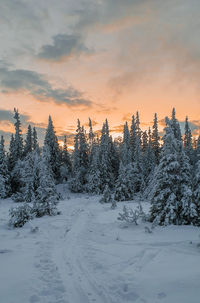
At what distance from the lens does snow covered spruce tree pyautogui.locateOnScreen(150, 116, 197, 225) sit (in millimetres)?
12172

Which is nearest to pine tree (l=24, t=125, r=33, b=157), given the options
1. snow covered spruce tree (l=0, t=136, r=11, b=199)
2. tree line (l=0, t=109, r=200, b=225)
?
tree line (l=0, t=109, r=200, b=225)

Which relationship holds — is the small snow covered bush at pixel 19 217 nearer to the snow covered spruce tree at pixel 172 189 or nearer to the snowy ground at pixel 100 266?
the snowy ground at pixel 100 266

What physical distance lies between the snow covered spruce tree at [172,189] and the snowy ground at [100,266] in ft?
2.76

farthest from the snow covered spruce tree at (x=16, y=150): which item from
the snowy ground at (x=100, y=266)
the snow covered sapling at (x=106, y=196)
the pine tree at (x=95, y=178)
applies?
the snowy ground at (x=100, y=266)

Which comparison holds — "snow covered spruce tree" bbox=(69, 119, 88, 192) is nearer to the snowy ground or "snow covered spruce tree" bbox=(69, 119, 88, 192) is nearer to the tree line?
the tree line

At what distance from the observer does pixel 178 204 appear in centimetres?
1250

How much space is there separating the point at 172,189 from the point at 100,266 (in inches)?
304

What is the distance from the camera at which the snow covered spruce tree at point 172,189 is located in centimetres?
1217

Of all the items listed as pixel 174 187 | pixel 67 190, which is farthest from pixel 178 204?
pixel 67 190

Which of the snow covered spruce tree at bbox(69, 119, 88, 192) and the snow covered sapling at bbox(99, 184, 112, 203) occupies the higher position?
the snow covered spruce tree at bbox(69, 119, 88, 192)

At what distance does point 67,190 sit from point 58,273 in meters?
35.0

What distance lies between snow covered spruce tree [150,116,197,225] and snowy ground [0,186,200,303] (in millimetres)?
842

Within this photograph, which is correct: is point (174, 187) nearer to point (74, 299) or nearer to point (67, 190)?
point (74, 299)

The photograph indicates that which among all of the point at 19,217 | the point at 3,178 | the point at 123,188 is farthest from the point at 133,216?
the point at 3,178
